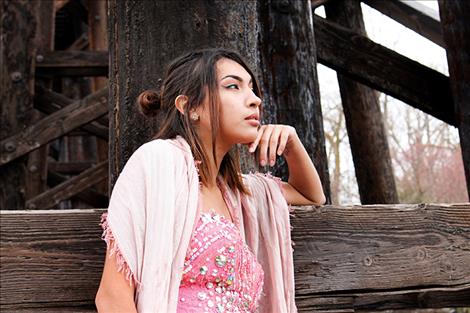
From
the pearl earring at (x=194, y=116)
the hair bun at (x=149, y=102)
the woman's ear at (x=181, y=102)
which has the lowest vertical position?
the pearl earring at (x=194, y=116)

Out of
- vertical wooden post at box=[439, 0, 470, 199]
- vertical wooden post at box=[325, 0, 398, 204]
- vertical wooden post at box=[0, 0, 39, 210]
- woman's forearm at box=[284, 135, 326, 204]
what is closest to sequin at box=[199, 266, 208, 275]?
woman's forearm at box=[284, 135, 326, 204]

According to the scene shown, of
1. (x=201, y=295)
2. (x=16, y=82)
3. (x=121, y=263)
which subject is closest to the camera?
(x=121, y=263)

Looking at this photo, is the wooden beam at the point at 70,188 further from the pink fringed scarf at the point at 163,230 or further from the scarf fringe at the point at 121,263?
the scarf fringe at the point at 121,263

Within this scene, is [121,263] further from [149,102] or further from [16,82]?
[16,82]

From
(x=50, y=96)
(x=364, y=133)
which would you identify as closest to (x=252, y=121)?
(x=364, y=133)

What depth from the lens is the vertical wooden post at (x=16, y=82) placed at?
4.83 meters

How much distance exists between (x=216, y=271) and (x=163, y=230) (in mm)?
186

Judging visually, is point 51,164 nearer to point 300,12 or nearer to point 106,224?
point 300,12

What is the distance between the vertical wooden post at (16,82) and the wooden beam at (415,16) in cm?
228

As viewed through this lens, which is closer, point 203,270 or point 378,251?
point 203,270

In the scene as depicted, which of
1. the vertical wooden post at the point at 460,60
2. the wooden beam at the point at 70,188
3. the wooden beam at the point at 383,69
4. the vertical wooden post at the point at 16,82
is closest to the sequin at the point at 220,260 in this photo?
the vertical wooden post at the point at 460,60

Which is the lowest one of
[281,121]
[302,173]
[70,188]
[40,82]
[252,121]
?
[302,173]

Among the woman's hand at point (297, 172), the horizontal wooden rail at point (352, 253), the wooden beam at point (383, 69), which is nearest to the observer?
the horizontal wooden rail at point (352, 253)

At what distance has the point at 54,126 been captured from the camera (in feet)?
15.6
